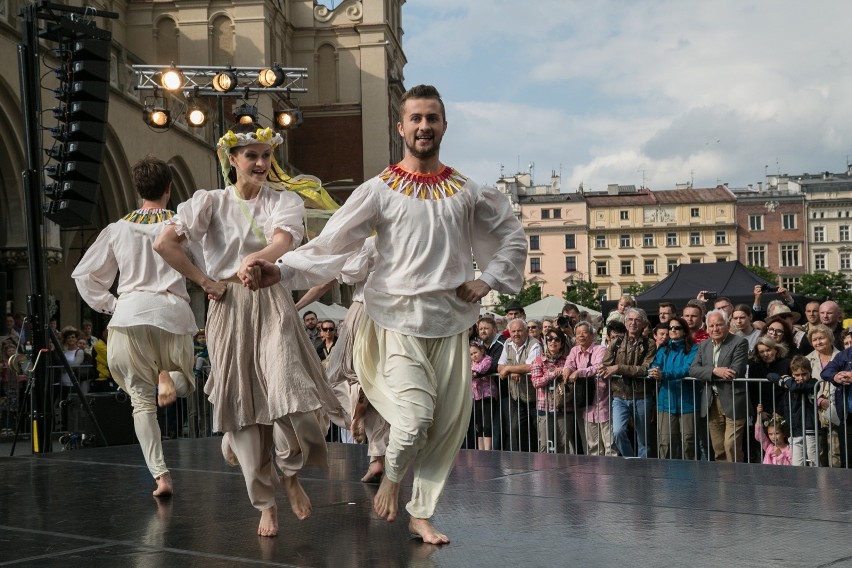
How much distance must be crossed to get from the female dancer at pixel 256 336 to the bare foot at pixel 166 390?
160cm

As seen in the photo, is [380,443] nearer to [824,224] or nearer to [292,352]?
[292,352]

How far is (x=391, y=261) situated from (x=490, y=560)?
63.1 inches

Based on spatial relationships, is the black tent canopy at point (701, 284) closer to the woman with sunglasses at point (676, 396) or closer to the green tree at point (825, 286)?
the woman with sunglasses at point (676, 396)

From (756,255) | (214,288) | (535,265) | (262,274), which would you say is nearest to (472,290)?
(262,274)

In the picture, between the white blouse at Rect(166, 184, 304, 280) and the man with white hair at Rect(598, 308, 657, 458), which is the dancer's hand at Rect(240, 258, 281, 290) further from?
the man with white hair at Rect(598, 308, 657, 458)

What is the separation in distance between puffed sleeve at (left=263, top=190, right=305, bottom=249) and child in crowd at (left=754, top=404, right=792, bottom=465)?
5.90m

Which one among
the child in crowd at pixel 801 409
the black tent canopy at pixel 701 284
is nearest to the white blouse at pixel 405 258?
the child in crowd at pixel 801 409

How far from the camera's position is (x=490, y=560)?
532 centimetres

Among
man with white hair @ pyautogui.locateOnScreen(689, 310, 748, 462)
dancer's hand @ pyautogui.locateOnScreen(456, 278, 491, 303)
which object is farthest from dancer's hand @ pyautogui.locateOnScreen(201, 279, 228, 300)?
man with white hair @ pyautogui.locateOnScreen(689, 310, 748, 462)

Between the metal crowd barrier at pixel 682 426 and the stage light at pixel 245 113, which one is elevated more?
the stage light at pixel 245 113

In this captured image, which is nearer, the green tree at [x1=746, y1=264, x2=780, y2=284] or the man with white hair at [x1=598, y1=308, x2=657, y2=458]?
the man with white hair at [x1=598, y1=308, x2=657, y2=458]

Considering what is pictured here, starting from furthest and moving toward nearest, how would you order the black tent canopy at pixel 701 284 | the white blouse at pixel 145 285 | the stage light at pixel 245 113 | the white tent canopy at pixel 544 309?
the white tent canopy at pixel 544 309 → the black tent canopy at pixel 701 284 → the stage light at pixel 245 113 → the white blouse at pixel 145 285

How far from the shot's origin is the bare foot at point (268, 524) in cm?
603

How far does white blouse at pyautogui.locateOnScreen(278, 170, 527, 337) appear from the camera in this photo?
593cm
